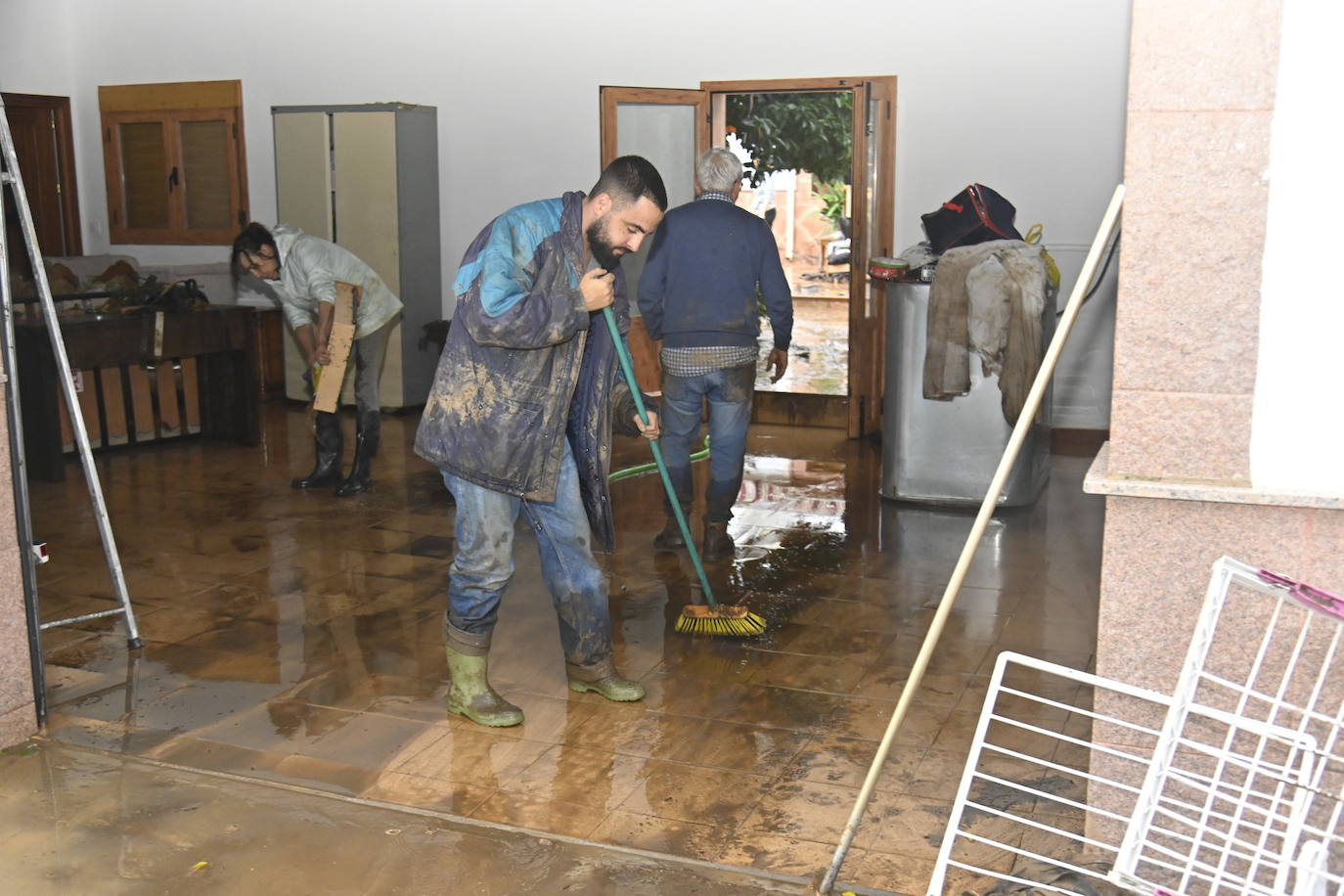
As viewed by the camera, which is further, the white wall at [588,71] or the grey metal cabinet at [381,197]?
the grey metal cabinet at [381,197]

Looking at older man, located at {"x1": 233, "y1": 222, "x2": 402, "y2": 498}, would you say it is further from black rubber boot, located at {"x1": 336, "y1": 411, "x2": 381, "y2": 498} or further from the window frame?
the window frame

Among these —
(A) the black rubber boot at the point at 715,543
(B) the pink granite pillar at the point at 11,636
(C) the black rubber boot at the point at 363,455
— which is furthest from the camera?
(C) the black rubber boot at the point at 363,455

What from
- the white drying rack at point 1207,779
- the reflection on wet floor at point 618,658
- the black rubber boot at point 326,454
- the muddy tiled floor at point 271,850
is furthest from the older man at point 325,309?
the white drying rack at point 1207,779

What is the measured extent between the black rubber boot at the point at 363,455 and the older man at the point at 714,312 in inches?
74.8

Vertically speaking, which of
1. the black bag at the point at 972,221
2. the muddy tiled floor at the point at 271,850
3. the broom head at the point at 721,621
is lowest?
the muddy tiled floor at the point at 271,850

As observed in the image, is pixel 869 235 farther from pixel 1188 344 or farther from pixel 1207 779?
pixel 1207 779

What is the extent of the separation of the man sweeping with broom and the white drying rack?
1.37 metres

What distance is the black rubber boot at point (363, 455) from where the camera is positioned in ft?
22.2

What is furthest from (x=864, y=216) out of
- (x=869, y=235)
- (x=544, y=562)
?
(x=544, y=562)

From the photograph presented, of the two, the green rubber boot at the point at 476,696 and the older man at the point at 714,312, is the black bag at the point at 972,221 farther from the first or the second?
the green rubber boot at the point at 476,696

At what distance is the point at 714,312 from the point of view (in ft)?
17.6

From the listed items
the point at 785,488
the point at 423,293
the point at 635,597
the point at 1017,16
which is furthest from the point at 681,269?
→ the point at 423,293

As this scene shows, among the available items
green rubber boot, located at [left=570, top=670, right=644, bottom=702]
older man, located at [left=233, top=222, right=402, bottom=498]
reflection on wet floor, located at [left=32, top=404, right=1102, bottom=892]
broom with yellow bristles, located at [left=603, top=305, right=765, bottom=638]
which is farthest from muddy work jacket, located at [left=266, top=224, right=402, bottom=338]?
green rubber boot, located at [left=570, top=670, right=644, bottom=702]

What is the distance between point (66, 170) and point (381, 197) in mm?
3271
